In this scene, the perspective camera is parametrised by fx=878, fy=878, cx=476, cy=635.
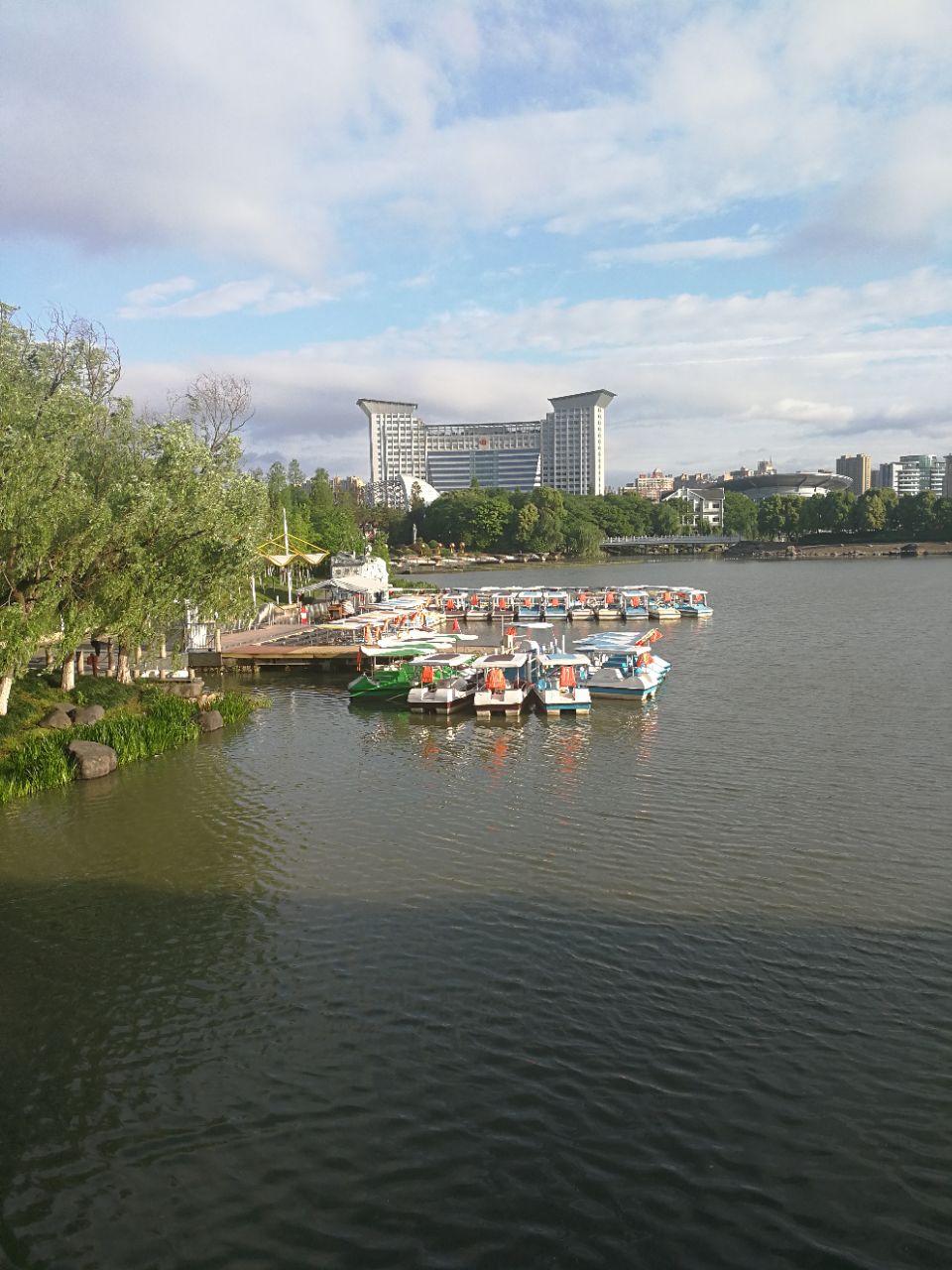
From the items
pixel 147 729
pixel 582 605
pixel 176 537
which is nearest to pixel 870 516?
pixel 582 605

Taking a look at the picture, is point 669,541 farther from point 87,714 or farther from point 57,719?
point 57,719

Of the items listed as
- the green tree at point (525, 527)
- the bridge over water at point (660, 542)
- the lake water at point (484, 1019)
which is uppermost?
the green tree at point (525, 527)

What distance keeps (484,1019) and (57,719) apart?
19.4 m

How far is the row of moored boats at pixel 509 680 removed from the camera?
34312mm

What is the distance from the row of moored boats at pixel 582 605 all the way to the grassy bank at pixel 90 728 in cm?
Answer: 3794

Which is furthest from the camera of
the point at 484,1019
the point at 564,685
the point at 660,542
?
the point at 660,542

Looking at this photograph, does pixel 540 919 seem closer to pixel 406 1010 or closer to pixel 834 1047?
pixel 406 1010

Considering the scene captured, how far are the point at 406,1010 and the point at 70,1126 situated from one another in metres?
4.44

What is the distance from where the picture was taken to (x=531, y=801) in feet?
73.6

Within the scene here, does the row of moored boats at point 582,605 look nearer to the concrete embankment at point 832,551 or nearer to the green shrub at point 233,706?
the green shrub at point 233,706

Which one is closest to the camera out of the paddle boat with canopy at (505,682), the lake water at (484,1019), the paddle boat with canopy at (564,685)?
the lake water at (484,1019)

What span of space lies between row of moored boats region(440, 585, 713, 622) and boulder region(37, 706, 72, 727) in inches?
1761

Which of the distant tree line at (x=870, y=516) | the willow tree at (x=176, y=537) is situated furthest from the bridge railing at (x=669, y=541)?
the willow tree at (x=176, y=537)

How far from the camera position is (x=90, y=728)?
27.1 metres
